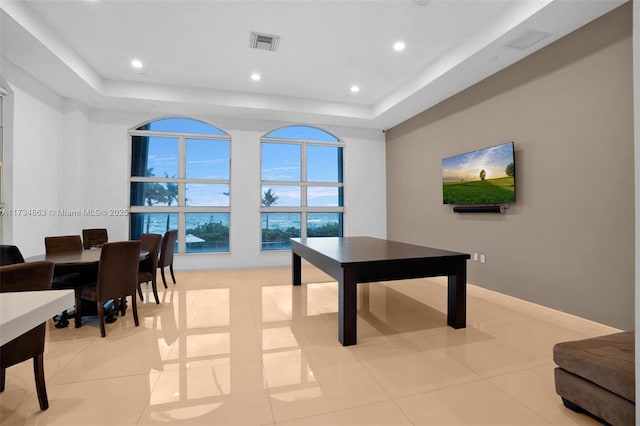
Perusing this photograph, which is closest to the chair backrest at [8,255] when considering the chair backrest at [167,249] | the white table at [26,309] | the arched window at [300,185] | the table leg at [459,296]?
the chair backrest at [167,249]

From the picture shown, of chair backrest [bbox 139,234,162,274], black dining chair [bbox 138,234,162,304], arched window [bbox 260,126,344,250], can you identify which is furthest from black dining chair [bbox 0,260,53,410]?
arched window [bbox 260,126,344,250]

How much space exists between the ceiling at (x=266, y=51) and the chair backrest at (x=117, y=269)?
2.65m

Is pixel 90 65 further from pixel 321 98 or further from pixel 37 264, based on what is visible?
pixel 37 264

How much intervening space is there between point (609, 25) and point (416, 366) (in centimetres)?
377

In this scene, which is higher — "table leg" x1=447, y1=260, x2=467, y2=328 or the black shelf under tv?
the black shelf under tv

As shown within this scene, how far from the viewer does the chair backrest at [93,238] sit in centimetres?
463

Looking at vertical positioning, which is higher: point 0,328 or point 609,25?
point 609,25

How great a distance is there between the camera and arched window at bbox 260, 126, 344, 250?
22.3ft

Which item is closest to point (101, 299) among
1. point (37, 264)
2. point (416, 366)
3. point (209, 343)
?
point (209, 343)

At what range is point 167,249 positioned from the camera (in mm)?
4754

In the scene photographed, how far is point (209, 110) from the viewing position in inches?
233

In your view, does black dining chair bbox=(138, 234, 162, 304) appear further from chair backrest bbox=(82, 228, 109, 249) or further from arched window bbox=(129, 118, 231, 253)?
arched window bbox=(129, 118, 231, 253)

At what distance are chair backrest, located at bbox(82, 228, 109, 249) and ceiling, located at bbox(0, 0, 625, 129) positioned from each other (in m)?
2.27

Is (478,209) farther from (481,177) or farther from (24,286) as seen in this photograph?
(24,286)
